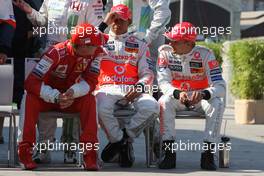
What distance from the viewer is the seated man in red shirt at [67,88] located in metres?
8.16

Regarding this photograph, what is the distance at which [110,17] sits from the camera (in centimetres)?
882

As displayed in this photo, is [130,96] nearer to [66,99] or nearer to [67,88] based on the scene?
[67,88]

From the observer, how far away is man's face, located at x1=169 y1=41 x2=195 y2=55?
882cm

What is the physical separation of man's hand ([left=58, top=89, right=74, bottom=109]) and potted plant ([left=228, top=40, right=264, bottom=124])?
722 cm

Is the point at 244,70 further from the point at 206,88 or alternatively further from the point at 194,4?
the point at 194,4

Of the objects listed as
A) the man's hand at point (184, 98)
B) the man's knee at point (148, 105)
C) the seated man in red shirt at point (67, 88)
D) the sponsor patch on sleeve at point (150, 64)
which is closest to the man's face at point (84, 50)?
the seated man in red shirt at point (67, 88)

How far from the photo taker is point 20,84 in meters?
9.43

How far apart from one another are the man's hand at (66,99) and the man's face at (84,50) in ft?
1.26

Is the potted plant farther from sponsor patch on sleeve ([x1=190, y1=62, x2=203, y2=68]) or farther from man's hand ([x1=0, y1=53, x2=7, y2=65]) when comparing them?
man's hand ([x1=0, y1=53, x2=7, y2=65])

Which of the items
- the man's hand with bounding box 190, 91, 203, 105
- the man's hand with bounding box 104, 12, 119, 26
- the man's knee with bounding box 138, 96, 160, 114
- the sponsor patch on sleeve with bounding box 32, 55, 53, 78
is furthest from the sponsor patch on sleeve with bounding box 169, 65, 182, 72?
the sponsor patch on sleeve with bounding box 32, 55, 53, 78

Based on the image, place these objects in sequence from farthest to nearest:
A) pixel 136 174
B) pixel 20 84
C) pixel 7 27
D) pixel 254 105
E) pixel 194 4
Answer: pixel 194 4 < pixel 254 105 < pixel 20 84 < pixel 7 27 < pixel 136 174

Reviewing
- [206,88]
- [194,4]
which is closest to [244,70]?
[206,88]

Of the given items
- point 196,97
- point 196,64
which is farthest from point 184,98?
point 196,64

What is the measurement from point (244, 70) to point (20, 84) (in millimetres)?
6772
